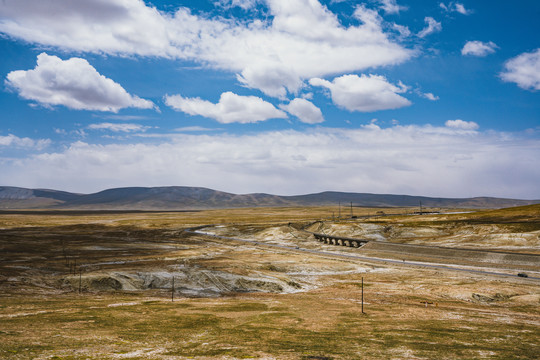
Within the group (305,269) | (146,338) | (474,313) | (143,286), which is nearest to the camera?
(146,338)

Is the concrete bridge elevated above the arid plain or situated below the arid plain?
below

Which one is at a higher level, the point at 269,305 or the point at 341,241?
the point at 269,305

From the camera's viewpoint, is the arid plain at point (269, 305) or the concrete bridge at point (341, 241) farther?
the concrete bridge at point (341, 241)

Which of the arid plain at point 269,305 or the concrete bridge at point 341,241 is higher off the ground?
the arid plain at point 269,305

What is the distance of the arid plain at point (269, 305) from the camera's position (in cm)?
2423

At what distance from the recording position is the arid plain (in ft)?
79.5

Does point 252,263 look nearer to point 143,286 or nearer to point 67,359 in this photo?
point 143,286

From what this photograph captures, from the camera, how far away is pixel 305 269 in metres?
74.2

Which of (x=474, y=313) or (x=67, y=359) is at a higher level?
(x=67, y=359)

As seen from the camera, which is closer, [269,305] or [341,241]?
[269,305]

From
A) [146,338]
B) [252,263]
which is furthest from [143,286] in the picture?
[146,338]

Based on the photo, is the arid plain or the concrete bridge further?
the concrete bridge

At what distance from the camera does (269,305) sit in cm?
4162

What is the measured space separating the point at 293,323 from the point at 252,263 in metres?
42.3
